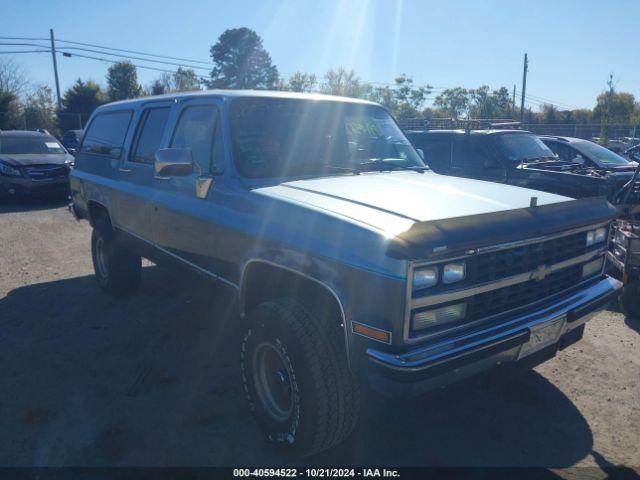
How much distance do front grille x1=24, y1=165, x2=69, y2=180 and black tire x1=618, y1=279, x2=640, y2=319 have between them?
11.9m

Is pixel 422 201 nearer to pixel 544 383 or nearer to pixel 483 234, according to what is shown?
pixel 483 234

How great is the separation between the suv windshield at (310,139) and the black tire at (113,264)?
2489mm

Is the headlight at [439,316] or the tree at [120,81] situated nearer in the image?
the headlight at [439,316]

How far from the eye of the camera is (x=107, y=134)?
5664 millimetres

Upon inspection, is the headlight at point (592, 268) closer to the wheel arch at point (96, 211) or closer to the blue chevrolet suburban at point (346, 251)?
the blue chevrolet suburban at point (346, 251)

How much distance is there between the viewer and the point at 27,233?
30.7ft

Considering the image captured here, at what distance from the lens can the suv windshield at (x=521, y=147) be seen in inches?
325

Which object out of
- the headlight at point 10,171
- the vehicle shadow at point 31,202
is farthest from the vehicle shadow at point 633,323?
the headlight at point 10,171

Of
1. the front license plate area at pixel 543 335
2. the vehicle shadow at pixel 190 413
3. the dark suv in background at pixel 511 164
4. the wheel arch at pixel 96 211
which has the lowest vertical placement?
the vehicle shadow at pixel 190 413

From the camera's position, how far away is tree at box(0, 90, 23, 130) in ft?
102

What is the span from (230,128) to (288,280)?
1.21m

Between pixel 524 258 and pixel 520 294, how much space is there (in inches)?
8.3

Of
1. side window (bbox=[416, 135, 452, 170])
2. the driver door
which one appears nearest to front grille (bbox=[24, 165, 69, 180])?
side window (bbox=[416, 135, 452, 170])

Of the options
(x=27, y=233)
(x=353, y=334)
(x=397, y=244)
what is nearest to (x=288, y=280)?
(x=353, y=334)
